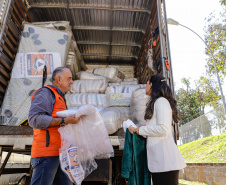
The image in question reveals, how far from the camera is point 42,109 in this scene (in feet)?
4.63

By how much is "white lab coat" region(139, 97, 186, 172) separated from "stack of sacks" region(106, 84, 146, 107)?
5.59ft

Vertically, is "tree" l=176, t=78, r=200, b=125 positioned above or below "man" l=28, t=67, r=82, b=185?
above

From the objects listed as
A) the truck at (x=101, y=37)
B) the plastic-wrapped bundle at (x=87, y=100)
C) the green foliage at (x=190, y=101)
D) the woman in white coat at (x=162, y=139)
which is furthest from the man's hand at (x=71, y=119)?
the green foliage at (x=190, y=101)

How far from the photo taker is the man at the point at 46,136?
1.35m

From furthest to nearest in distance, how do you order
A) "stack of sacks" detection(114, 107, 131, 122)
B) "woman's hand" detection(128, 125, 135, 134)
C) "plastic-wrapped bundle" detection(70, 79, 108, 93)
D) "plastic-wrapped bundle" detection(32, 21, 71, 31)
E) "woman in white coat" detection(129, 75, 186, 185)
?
"plastic-wrapped bundle" detection(32, 21, 71, 31) → "plastic-wrapped bundle" detection(70, 79, 108, 93) → "stack of sacks" detection(114, 107, 131, 122) → "woman's hand" detection(128, 125, 135, 134) → "woman in white coat" detection(129, 75, 186, 185)

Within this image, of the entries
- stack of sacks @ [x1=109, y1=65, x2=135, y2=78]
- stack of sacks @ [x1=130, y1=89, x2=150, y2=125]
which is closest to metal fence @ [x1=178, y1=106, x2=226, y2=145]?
stack of sacks @ [x1=109, y1=65, x2=135, y2=78]

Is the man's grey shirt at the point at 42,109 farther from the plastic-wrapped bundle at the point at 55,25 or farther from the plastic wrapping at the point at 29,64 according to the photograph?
the plastic-wrapped bundle at the point at 55,25

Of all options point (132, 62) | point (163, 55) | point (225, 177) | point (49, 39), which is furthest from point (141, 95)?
point (132, 62)

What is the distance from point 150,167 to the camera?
159 centimetres

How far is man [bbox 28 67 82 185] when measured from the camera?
1.35 metres

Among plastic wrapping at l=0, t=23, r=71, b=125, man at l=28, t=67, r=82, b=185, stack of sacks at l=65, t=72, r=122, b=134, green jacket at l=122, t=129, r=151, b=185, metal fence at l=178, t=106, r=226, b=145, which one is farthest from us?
metal fence at l=178, t=106, r=226, b=145

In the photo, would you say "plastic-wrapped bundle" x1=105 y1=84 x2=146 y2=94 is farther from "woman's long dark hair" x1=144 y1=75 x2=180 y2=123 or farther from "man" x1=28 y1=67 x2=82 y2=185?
"man" x1=28 y1=67 x2=82 y2=185

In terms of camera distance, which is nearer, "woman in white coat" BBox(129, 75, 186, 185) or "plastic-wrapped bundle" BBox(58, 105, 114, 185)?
"plastic-wrapped bundle" BBox(58, 105, 114, 185)

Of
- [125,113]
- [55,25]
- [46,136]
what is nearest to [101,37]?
[55,25]
